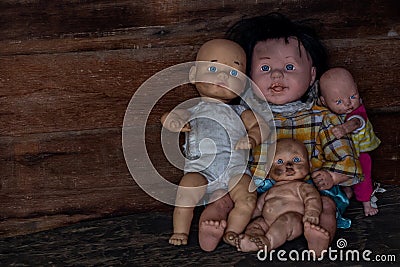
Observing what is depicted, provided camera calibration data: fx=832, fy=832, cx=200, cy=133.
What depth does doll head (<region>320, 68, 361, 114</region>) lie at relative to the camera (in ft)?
6.16

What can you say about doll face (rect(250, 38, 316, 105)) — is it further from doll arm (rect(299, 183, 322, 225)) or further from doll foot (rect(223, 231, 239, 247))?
doll foot (rect(223, 231, 239, 247))

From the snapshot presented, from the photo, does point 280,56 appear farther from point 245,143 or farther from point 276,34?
point 245,143

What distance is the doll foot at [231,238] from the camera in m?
1.73

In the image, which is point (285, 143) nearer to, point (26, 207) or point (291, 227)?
point (291, 227)

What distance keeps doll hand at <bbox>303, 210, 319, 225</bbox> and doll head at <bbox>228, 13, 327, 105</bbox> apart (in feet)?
0.96

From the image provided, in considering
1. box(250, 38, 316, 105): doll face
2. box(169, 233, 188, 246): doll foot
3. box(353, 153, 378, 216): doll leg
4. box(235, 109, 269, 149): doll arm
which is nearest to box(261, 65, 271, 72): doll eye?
box(250, 38, 316, 105): doll face

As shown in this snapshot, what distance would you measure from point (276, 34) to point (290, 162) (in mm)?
311

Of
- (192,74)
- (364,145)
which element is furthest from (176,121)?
(364,145)

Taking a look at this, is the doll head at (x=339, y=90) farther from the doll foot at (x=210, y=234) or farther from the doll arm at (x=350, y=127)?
the doll foot at (x=210, y=234)

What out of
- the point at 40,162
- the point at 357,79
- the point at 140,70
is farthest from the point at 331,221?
the point at 40,162

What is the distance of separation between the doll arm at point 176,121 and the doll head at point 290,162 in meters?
0.21

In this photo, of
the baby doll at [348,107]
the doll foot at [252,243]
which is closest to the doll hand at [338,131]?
the baby doll at [348,107]

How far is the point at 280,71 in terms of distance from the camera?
6.17 ft

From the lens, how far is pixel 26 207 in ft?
6.73
